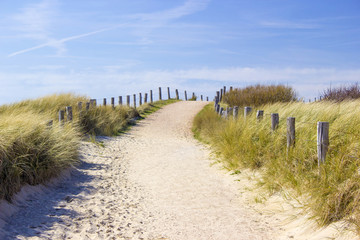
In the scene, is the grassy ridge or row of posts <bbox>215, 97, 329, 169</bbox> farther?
the grassy ridge

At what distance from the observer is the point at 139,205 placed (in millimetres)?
5883

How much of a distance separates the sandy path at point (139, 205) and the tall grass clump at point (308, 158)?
66 centimetres

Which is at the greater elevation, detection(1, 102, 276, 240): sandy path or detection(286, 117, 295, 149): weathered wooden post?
detection(286, 117, 295, 149): weathered wooden post

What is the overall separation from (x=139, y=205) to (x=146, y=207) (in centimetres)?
17

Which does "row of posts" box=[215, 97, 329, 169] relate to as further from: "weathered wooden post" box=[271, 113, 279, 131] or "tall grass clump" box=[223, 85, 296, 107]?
"tall grass clump" box=[223, 85, 296, 107]

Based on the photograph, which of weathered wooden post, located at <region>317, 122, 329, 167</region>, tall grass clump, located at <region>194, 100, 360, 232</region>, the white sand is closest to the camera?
tall grass clump, located at <region>194, 100, 360, 232</region>

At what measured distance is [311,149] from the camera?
5.87 meters

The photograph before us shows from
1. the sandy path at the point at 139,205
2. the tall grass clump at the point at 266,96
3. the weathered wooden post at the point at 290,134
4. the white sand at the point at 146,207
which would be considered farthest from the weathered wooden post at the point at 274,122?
the tall grass clump at the point at 266,96

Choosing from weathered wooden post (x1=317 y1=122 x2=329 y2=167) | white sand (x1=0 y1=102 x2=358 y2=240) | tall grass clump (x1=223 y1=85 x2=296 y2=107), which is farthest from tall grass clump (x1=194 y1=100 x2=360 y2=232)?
tall grass clump (x1=223 y1=85 x2=296 y2=107)

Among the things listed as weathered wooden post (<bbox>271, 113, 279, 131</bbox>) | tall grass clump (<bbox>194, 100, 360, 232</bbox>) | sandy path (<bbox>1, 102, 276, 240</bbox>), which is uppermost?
weathered wooden post (<bbox>271, 113, 279, 131</bbox>)

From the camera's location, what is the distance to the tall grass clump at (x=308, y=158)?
4164mm

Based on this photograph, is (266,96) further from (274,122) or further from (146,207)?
(146,207)

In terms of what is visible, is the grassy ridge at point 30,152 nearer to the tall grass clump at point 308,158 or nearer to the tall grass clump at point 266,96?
the tall grass clump at point 308,158

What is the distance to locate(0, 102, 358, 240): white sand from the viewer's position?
15.1 feet
